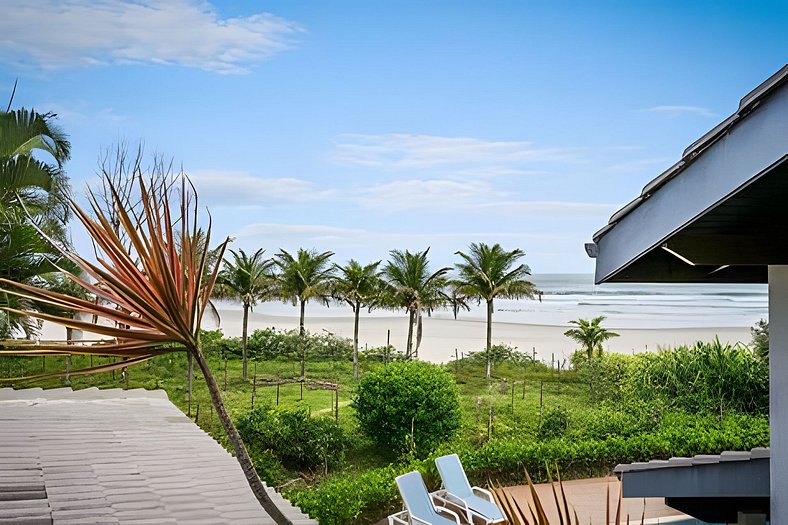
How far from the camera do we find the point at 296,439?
43.9ft

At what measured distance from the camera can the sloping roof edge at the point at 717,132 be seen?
1682 millimetres

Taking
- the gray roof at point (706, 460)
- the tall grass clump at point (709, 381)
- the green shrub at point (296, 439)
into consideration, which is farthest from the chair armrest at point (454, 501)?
the tall grass clump at point (709, 381)

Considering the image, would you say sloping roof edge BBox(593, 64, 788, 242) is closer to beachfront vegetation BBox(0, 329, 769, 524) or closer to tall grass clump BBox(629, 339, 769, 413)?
beachfront vegetation BBox(0, 329, 769, 524)

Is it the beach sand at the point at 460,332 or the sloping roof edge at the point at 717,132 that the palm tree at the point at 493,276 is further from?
the sloping roof edge at the point at 717,132

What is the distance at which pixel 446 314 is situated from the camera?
43.2 metres

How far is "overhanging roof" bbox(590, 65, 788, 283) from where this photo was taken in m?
1.74

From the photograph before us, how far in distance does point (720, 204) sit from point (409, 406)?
37.8 ft

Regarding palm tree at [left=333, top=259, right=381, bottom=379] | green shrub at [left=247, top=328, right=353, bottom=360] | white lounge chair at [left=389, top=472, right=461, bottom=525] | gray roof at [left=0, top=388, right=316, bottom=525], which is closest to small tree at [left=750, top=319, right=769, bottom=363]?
palm tree at [left=333, top=259, right=381, bottom=379]

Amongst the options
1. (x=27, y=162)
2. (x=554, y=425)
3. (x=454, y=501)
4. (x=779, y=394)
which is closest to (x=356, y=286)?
(x=554, y=425)

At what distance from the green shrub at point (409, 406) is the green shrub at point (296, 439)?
77 cm

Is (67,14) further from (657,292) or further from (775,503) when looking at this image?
(657,292)

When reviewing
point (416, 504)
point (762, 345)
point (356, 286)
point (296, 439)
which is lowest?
point (296, 439)

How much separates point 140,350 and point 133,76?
29.7 meters

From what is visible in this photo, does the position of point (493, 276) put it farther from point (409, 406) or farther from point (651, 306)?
point (651, 306)
